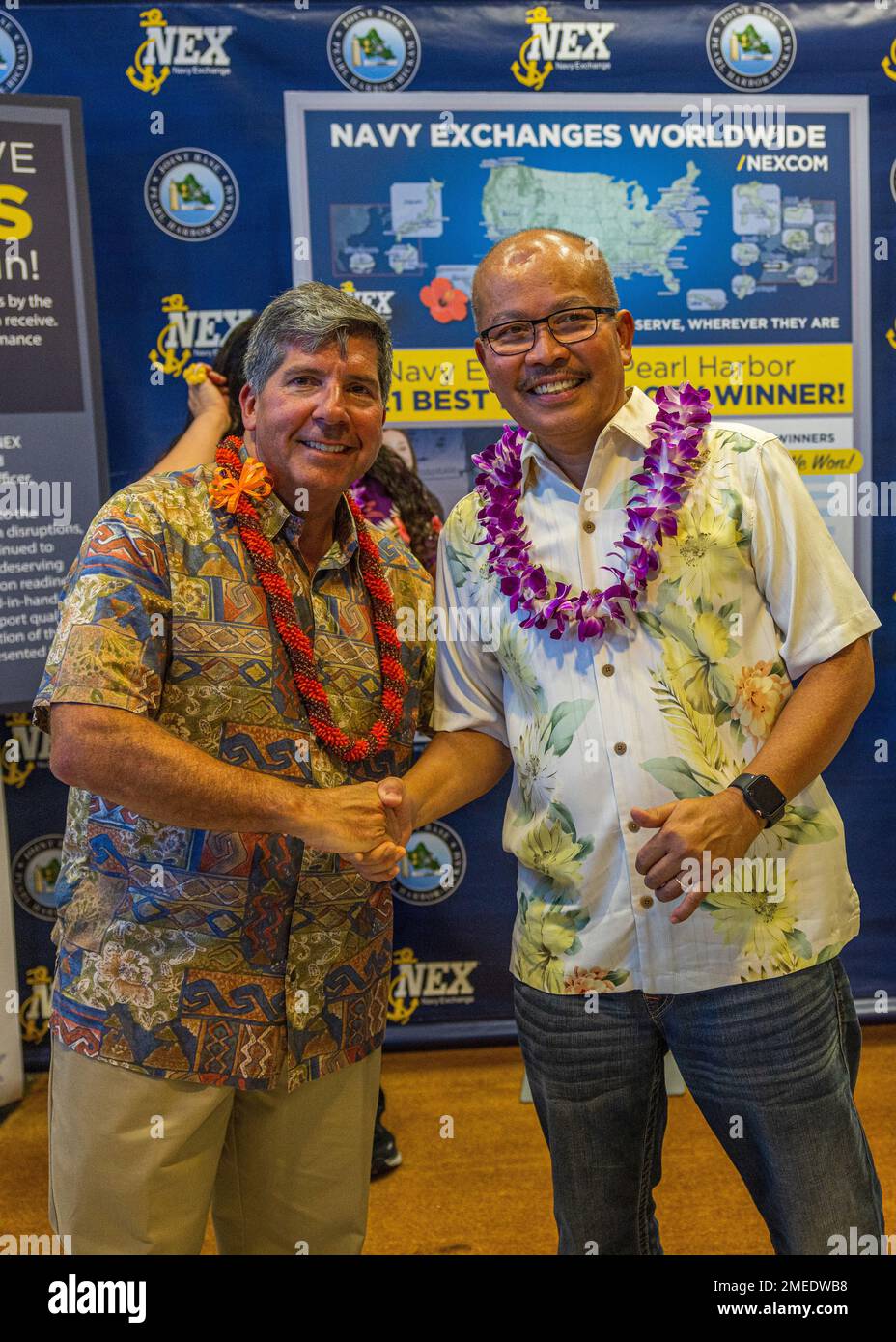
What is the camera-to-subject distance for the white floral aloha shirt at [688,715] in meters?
1.73

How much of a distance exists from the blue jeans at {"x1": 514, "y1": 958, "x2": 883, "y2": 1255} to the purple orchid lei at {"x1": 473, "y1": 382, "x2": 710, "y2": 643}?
566 mm

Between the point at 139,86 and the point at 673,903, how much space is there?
287 cm

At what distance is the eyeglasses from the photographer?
1.75 metres

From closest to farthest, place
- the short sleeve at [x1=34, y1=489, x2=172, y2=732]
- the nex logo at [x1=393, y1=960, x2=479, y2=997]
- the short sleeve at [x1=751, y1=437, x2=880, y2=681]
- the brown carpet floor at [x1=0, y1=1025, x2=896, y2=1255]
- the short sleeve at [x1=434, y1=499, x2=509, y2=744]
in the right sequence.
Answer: the short sleeve at [x1=34, y1=489, x2=172, y2=732] → the short sleeve at [x1=751, y1=437, x2=880, y2=681] → the short sleeve at [x1=434, y1=499, x2=509, y2=744] → the brown carpet floor at [x1=0, y1=1025, x2=896, y2=1255] → the nex logo at [x1=393, y1=960, x2=479, y2=997]

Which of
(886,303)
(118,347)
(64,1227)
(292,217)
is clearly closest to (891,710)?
(886,303)

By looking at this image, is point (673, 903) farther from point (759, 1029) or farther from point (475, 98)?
point (475, 98)

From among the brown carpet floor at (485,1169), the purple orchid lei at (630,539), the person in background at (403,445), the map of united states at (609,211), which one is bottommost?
the brown carpet floor at (485,1169)

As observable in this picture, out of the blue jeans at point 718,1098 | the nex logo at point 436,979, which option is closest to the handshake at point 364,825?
the blue jeans at point 718,1098

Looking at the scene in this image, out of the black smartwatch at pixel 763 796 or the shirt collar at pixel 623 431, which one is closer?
the black smartwatch at pixel 763 796

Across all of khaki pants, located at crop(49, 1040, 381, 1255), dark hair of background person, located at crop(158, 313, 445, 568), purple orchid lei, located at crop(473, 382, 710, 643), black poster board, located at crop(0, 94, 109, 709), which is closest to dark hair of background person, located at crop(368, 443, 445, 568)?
dark hair of background person, located at crop(158, 313, 445, 568)

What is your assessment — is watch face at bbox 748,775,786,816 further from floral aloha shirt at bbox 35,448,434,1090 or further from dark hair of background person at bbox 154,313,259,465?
dark hair of background person at bbox 154,313,259,465

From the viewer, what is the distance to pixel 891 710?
3.78 meters

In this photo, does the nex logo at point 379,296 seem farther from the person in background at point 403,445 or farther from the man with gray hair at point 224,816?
the man with gray hair at point 224,816

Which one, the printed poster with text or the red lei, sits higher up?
the printed poster with text
